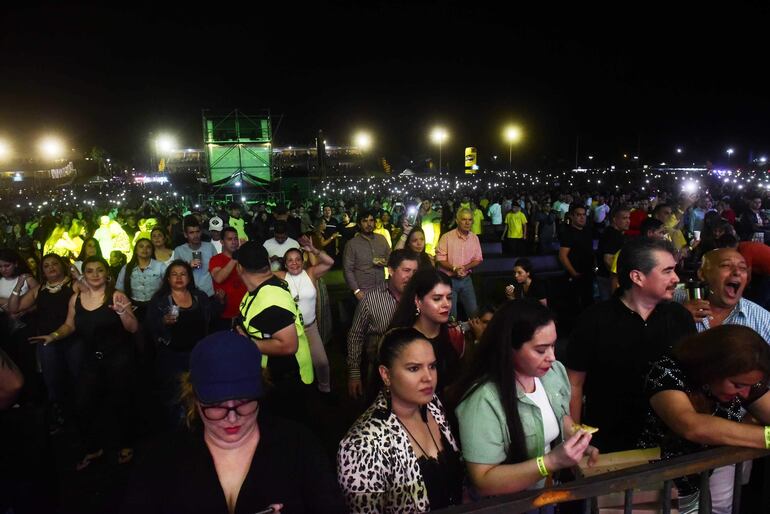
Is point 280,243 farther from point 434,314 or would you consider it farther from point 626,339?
point 626,339

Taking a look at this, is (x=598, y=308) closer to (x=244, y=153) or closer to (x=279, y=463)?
(x=279, y=463)

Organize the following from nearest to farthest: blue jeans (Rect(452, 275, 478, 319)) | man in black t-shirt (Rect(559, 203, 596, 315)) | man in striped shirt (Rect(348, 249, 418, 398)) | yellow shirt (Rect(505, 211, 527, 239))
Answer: man in striped shirt (Rect(348, 249, 418, 398)) → blue jeans (Rect(452, 275, 478, 319)) → man in black t-shirt (Rect(559, 203, 596, 315)) → yellow shirt (Rect(505, 211, 527, 239))

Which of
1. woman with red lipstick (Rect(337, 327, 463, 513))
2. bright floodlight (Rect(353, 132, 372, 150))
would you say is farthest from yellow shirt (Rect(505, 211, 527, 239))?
bright floodlight (Rect(353, 132, 372, 150))

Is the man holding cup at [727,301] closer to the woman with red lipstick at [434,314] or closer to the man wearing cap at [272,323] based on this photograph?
the woman with red lipstick at [434,314]

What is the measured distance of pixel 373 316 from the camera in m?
4.50

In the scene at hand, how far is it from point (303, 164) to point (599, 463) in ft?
178

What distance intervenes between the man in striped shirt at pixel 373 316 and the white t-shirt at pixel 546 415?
167 centimetres

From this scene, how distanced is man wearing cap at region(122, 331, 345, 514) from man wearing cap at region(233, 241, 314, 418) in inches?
59.8

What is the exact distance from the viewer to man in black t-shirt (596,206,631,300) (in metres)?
6.86

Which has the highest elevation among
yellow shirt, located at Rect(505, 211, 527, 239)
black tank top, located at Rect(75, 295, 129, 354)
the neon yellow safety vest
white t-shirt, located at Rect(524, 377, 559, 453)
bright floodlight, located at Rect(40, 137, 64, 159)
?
bright floodlight, located at Rect(40, 137, 64, 159)

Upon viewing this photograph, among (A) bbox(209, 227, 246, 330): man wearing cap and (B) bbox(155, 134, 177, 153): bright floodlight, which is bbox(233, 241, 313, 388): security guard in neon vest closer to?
(A) bbox(209, 227, 246, 330): man wearing cap

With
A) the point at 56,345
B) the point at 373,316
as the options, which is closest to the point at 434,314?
the point at 373,316

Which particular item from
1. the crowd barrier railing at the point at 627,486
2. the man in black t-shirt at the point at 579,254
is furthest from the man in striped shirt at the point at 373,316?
the man in black t-shirt at the point at 579,254

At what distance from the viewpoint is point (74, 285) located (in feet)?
17.2
